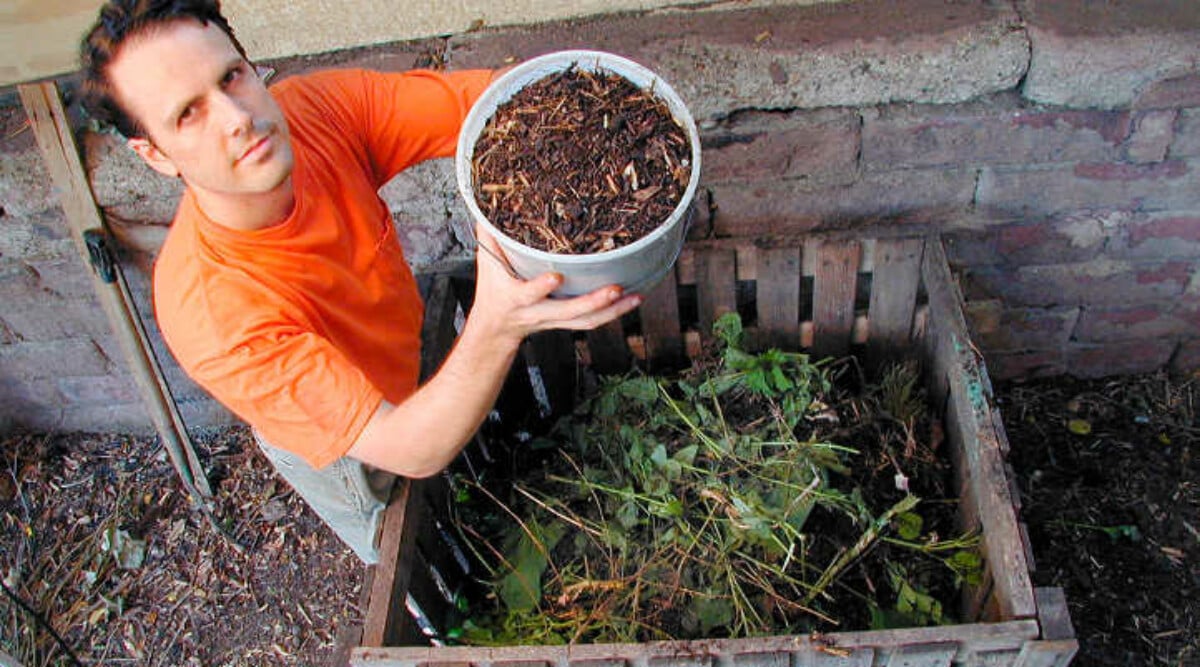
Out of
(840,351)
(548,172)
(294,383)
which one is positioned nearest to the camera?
(548,172)

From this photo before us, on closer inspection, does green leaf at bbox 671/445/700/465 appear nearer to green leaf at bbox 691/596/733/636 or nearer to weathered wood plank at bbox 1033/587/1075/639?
green leaf at bbox 691/596/733/636

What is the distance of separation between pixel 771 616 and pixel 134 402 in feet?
7.09

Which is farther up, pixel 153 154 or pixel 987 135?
pixel 153 154

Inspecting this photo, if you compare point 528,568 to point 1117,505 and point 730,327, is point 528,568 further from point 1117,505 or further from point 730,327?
point 1117,505

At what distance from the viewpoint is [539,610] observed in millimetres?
1988

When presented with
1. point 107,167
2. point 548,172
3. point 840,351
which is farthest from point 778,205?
point 107,167

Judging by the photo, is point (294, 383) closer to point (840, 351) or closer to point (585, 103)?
point (585, 103)

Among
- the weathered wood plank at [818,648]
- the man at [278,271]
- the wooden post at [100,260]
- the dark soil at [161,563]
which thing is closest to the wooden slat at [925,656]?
the weathered wood plank at [818,648]

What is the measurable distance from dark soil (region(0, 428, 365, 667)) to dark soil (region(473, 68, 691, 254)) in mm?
1640

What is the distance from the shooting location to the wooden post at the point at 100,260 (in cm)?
231

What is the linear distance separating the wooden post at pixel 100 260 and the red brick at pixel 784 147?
1491mm

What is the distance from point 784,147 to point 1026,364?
3.55 ft

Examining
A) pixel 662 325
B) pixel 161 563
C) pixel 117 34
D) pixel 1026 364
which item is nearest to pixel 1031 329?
pixel 1026 364

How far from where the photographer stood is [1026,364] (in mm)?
2785
